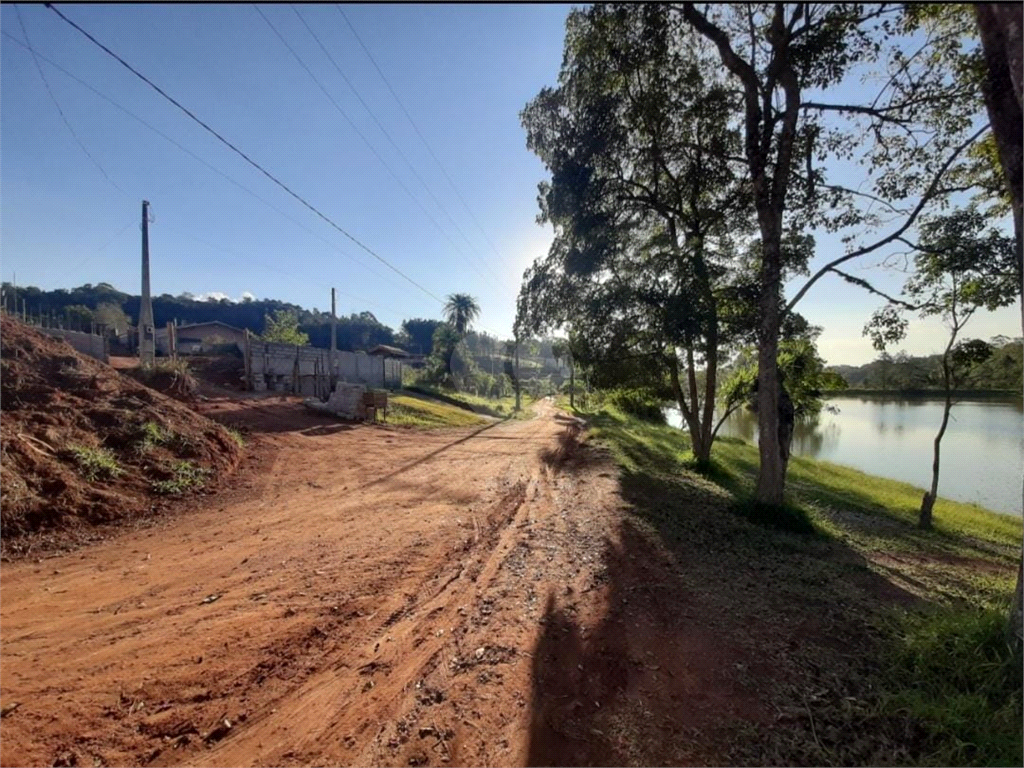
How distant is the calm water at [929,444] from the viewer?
48.4ft

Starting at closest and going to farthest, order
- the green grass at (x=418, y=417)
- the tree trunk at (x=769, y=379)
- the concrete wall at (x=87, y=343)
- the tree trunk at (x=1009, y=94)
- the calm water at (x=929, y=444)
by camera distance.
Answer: the tree trunk at (x=1009, y=94) < the tree trunk at (x=769, y=379) < the concrete wall at (x=87, y=343) < the calm water at (x=929, y=444) < the green grass at (x=418, y=417)

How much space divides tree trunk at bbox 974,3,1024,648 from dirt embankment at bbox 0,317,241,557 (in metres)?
8.46

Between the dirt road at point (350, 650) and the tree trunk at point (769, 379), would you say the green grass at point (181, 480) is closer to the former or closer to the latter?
the dirt road at point (350, 650)

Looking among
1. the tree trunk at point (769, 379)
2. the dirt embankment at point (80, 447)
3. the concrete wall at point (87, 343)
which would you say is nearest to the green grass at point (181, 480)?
the dirt embankment at point (80, 447)

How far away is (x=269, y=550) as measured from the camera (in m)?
4.39

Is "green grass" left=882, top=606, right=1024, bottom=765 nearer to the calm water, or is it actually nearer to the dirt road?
the dirt road

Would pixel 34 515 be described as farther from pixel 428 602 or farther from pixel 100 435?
pixel 428 602

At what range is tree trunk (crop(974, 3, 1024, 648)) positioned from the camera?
95.7 inches

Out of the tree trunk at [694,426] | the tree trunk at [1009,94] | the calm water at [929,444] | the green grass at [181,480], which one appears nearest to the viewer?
the tree trunk at [1009,94]

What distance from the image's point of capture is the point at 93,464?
18.2 feet

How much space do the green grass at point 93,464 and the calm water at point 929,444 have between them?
48.5ft

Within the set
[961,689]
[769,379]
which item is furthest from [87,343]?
[961,689]

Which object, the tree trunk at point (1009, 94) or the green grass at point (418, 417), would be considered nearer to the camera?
the tree trunk at point (1009, 94)

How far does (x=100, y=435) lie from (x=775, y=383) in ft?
34.0
